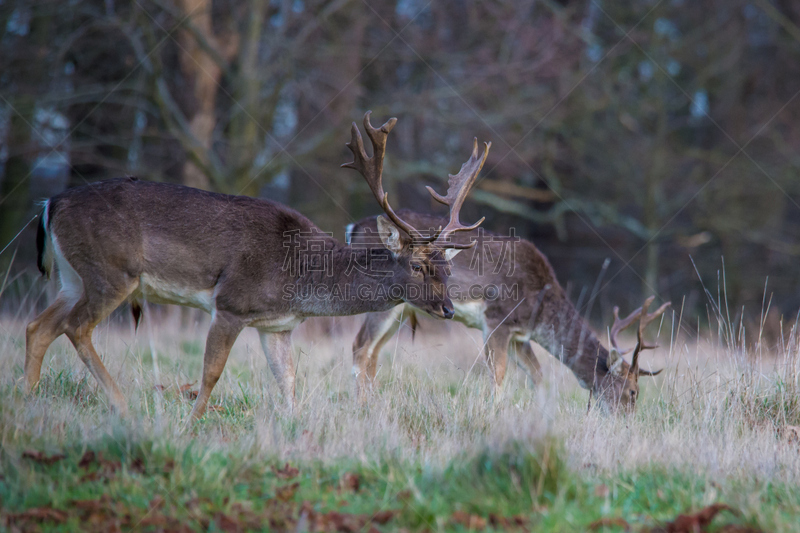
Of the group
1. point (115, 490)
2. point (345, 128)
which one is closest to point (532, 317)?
point (115, 490)

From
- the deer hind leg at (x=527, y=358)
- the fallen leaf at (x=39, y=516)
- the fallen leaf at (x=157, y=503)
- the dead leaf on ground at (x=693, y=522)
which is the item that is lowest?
the fallen leaf at (x=39, y=516)

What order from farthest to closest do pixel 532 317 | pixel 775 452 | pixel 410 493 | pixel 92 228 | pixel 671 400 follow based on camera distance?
1. pixel 532 317
2. pixel 671 400
3. pixel 92 228
4. pixel 775 452
5. pixel 410 493

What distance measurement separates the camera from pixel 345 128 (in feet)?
39.7

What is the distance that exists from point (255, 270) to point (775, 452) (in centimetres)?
398

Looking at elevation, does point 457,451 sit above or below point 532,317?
below

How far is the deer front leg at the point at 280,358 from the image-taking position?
19.4ft

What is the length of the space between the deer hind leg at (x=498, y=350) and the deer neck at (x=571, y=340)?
0.42m

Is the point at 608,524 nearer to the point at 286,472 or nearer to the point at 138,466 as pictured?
the point at 286,472

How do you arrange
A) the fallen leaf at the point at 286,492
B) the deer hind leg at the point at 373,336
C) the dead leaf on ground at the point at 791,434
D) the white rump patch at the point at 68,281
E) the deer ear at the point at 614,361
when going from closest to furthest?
the fallen leaf at the point at 286,492 < the dead leaf on ground at the point at 791,434 < the white rump patch at the point at 68,281 < the deer ear at the point at 614,361 < the deer hind leg at the point at 373,336

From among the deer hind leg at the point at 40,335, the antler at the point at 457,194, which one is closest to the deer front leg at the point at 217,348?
the deer hind leg at the point at 40,335

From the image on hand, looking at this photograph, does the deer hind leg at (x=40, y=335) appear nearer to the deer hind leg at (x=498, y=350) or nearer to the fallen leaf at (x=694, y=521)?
the deer hind leg at (x=498, y=350)

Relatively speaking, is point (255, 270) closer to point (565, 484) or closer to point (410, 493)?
point (410, 493)

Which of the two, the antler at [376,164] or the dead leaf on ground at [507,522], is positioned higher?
the antler at [376,164]

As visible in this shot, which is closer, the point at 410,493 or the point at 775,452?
the point at 410,493
